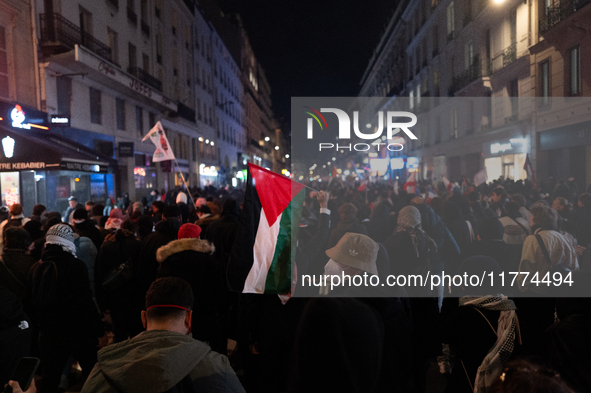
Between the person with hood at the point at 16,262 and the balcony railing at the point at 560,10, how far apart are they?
14134 millimetres

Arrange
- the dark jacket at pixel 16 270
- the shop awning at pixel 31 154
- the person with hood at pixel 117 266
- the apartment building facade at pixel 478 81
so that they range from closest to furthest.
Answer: the dark jacket at pixel 16 270 < the person with hood at pixel 117 266 < the shop awning at pixel 31 154 < the apartment building facade at pixel 478 81

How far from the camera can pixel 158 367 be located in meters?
1.72

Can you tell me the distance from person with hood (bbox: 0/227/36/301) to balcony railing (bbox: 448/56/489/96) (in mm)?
21013

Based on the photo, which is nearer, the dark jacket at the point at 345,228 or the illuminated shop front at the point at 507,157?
the dark jacket at the point at 345,228

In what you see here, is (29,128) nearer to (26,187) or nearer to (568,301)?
(26,187)

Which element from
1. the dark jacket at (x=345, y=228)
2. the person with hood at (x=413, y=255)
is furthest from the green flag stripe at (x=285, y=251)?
the dark jacket at (x=345, y=228)

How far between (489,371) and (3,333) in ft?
11.6

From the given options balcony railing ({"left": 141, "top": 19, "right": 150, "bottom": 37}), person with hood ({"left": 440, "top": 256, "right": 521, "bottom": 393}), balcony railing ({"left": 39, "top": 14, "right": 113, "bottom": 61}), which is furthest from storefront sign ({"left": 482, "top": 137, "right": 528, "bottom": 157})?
balcony railing ({"left": 141, "top": 19, "right": 150, "bottom": 37})

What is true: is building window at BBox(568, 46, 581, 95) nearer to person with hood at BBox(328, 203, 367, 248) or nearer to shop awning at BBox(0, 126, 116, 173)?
person with hood at BBox(328, 203, 367, 248)

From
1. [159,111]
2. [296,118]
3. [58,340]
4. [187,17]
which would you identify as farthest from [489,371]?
[187,17]

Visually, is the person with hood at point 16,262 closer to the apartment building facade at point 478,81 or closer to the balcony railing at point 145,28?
the apartment building facade at point 478,81

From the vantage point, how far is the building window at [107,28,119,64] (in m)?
18.5

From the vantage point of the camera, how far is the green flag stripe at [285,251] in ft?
11.5

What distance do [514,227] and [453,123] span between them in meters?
22.4
